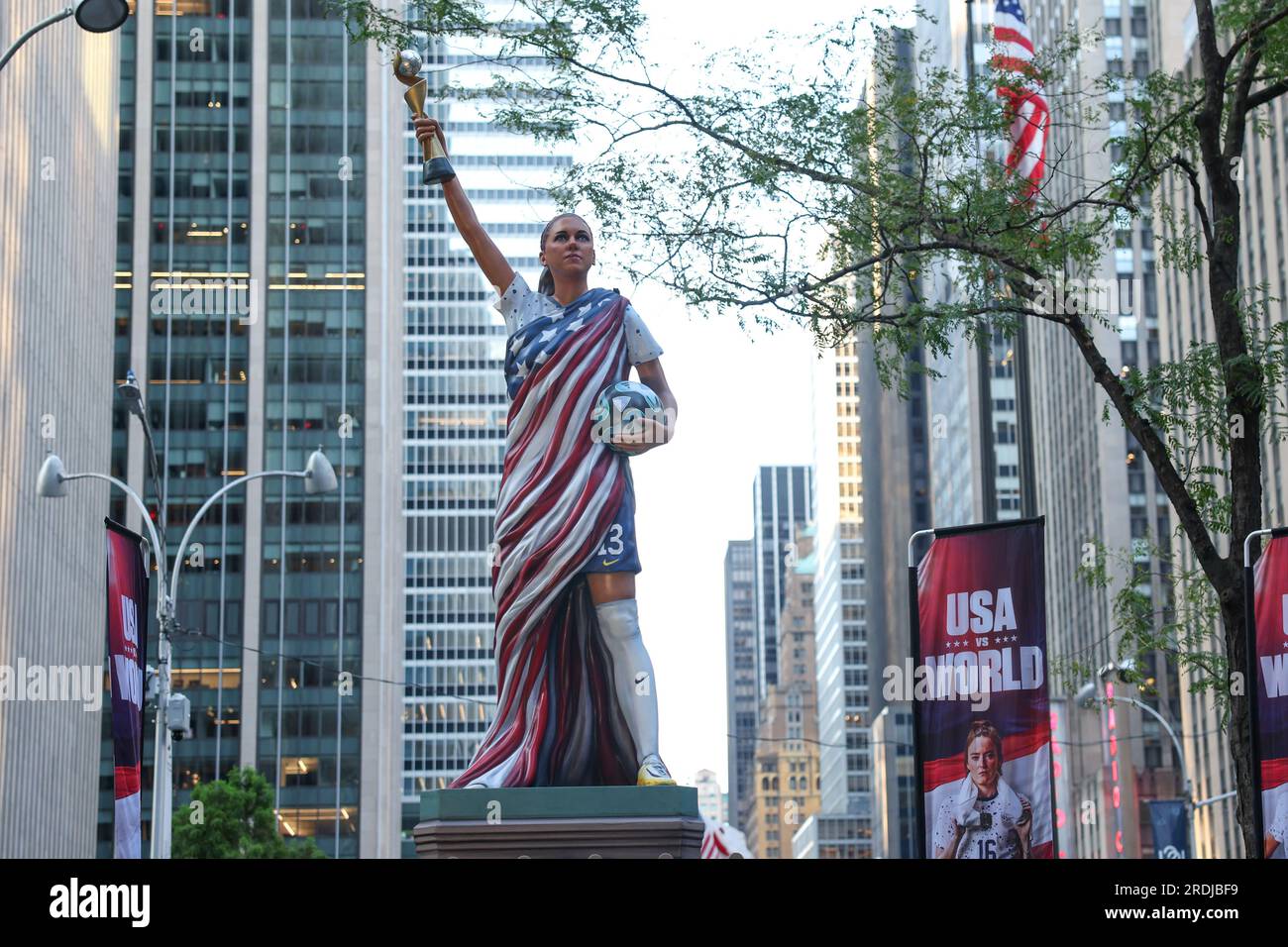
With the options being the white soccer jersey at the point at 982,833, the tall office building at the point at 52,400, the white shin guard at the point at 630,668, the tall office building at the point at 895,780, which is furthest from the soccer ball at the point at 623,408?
the tall office building at the point at 895,780

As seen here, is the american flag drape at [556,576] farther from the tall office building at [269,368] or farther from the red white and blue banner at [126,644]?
the tall office building at [269,368]

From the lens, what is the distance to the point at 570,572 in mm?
14438

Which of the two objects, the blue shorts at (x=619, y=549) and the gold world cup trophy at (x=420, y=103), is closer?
the blue shorts at (x=619, y=549)

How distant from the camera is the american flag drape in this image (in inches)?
565

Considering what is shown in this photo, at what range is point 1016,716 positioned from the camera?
1507 centimetres

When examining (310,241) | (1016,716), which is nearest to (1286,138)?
(310,241)

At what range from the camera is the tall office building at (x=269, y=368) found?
9669cm

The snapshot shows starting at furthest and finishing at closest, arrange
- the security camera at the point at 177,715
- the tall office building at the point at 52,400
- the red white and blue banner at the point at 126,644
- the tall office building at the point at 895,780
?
the tall office building at the point at 895,780 → the tall office building at the point at 52,400 → the security camera at the point at 177,715 → the red white and blue banner at the point at 126,644

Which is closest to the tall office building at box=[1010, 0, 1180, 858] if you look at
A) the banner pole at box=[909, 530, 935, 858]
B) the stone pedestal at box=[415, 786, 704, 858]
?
the banner pole at box=[909, 530, 935, 858]

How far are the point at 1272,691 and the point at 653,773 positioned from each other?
472cm

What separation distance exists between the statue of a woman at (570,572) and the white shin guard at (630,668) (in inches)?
0.4

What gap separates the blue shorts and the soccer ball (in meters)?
0.54

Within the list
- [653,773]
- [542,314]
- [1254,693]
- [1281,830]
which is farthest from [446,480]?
[1281,830]
